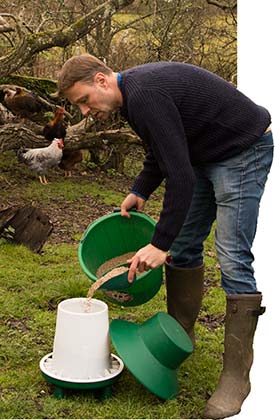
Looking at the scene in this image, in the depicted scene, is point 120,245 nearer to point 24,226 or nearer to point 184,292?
point 184,292

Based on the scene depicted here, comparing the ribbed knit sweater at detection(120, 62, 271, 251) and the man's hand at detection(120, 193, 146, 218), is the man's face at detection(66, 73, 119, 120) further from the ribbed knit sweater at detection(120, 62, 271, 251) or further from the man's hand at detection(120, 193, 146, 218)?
the man's hand at detection(120, 193, 146, 218)

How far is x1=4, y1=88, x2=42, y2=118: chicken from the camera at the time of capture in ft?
26.8

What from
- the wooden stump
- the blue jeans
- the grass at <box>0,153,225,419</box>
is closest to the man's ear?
the blue jeans

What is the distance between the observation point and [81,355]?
2.82 meters

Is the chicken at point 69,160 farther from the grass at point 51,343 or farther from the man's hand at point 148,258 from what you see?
the man's hand at point 148,258

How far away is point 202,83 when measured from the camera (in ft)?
9.07

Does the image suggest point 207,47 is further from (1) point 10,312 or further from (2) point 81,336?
(2) point 81,336

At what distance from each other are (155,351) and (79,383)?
36 cm

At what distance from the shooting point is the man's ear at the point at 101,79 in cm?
267

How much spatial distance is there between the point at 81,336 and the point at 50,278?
6.17 ft

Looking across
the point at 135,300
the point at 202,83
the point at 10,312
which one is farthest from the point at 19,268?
the point at 202,83

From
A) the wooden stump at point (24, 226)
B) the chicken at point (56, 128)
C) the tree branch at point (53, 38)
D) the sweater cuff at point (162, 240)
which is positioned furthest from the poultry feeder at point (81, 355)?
the chicken at point (56, 128)

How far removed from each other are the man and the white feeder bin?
296mm

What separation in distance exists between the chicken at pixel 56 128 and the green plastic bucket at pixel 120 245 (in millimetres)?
4852
